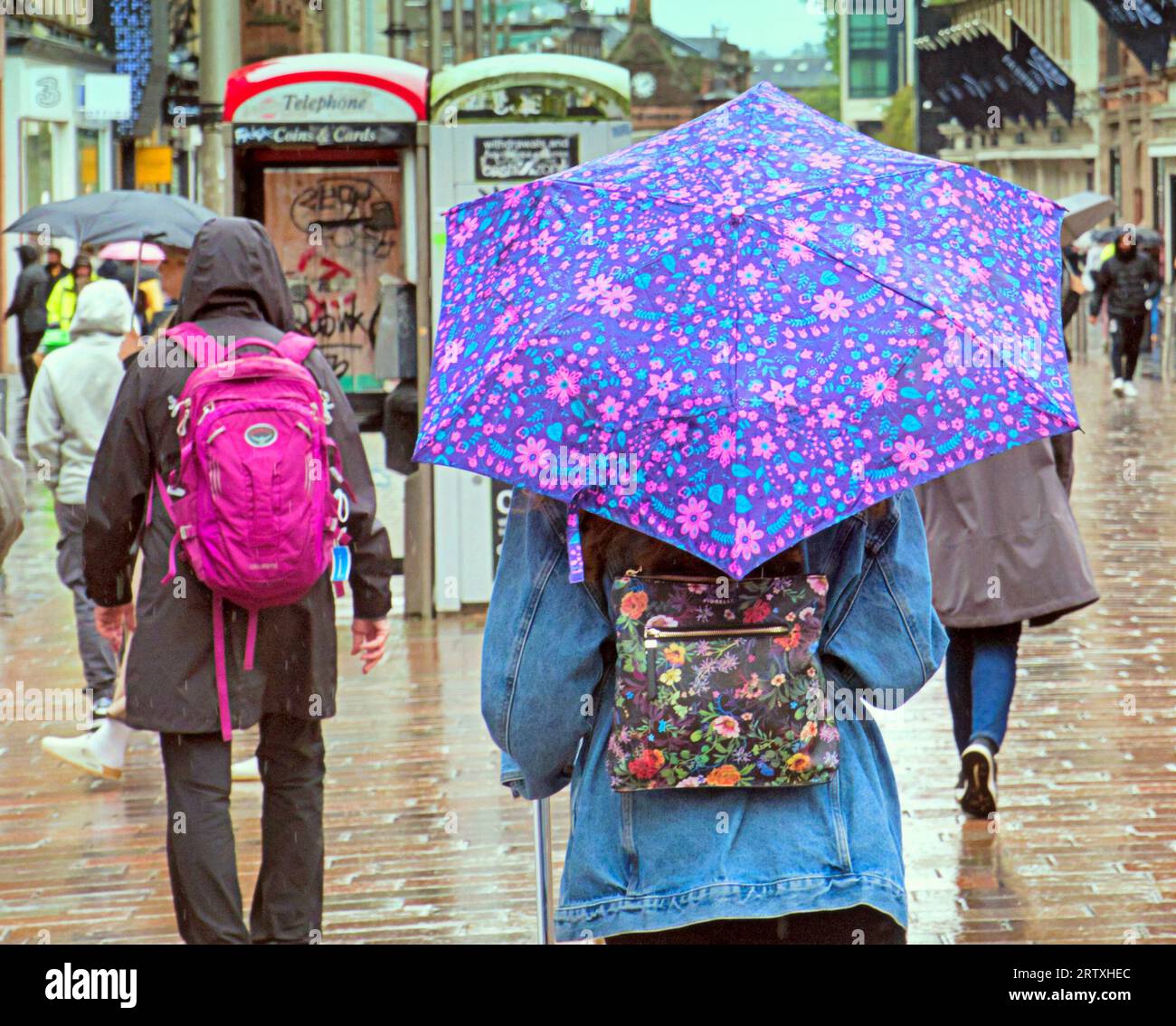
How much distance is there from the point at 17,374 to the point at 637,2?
115730 millimetres

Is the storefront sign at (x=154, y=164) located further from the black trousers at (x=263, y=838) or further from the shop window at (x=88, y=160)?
the black trousers at (x=263, y=838)

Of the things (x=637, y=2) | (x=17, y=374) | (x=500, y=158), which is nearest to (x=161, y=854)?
(x=500, y=158)

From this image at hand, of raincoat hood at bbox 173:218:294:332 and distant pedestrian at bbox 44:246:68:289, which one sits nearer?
raincoat hood at bbox 173:218:294:332

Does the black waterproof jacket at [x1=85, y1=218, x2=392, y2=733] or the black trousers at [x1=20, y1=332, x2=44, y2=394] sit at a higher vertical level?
the black trousers at [x1=20, y1=332, x2=44, y2=394]

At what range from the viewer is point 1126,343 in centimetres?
2264

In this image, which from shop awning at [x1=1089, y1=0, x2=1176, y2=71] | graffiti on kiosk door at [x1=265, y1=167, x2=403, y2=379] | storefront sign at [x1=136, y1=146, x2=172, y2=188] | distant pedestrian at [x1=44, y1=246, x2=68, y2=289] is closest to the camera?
graffiti on kiosk door at [x1=265, y1=167, x2=403, y2=379]

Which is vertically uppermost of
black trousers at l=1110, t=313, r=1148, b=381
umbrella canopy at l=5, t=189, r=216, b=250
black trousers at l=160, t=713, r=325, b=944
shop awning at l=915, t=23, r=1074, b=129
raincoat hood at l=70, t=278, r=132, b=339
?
shop awning at l=915, t=23, r=1074, b=129

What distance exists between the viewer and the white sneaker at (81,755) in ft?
23.2

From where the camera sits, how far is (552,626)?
285cm

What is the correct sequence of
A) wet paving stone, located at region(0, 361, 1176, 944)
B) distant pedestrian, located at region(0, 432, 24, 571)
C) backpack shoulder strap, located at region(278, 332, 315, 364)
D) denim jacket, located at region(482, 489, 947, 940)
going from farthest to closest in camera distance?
1. wet paving stone, located at region(0, 361, 1176, 944)
2. backpack shoulder strap, located at region(278, 332, 315, 364)
3. distant pedestrian, located at region(0, 432, 24, 571)
4. denim jacket, located at region(482, 489, 947, 940)

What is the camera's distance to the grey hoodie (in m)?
7.50

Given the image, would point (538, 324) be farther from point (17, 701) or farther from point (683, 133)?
point (17, 701)

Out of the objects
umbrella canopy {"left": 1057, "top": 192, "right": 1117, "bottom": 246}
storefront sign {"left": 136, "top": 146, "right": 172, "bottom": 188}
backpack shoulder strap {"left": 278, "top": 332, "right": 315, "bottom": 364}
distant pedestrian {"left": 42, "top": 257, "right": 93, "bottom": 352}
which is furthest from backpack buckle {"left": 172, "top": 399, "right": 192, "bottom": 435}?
storefront sign {"left": 136, "top": 146, "right": 172, "bottom": 188}

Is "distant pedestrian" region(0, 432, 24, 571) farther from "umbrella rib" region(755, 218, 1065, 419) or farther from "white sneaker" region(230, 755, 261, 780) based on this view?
"white sneaker" region(230, 755, 261, 780)
